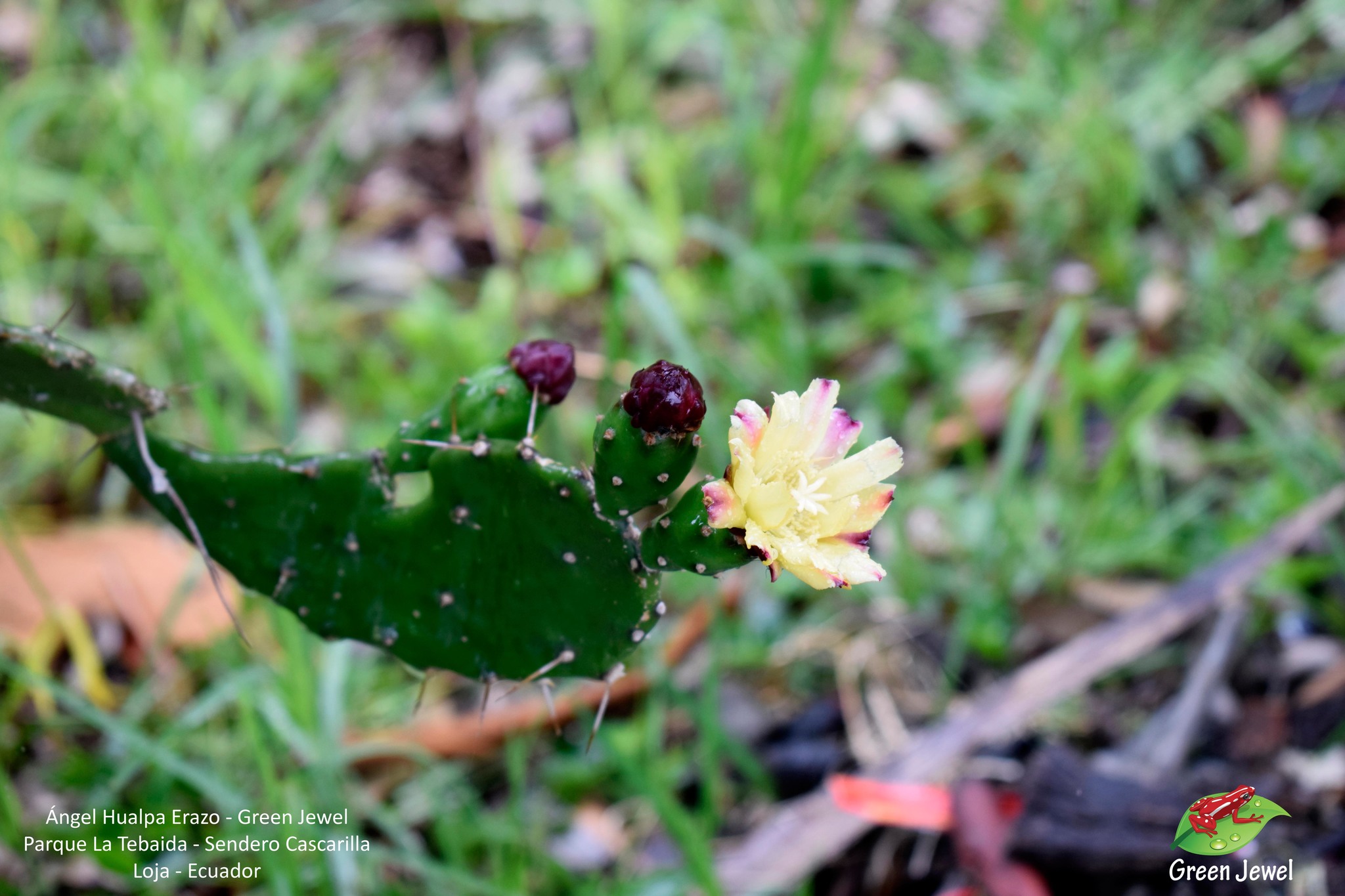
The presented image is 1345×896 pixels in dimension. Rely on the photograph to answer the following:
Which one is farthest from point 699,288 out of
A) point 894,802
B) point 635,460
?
point 635,460

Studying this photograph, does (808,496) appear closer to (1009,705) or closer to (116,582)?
(1009,705)

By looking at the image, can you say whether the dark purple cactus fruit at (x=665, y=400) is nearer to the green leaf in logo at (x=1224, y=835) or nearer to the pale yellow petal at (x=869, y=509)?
the pale yellow petal at (x=869, y=509)

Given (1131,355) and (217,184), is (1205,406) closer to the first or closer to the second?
(1131,355)

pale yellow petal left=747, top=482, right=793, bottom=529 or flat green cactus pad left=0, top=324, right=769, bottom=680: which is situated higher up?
flat green cactus pad left=0, top=324, right=769, bottom=680

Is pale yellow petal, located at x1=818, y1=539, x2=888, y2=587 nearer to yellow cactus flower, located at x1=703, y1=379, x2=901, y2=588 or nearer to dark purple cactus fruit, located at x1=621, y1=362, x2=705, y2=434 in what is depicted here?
yellow cactus flower, located at x1=703, y1=379, x2=901, y2=588

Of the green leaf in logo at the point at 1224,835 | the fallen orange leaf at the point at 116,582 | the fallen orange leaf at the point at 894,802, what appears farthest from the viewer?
the fallen orange leaf at the point at 116,582

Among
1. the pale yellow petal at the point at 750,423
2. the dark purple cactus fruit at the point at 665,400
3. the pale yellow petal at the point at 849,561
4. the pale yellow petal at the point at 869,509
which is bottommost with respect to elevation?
the pale yellow petal at the point at 849,561

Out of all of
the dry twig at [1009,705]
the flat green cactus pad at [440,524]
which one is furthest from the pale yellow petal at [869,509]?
the dry twig at [1009,705]

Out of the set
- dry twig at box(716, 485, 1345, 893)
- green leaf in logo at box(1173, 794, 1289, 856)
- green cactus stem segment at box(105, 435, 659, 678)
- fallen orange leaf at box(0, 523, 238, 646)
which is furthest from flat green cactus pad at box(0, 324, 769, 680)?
fallen orange leaf at box(0, 523, 238, 646)

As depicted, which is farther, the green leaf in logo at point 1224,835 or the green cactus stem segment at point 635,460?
the green leaf in logo at point 1224,835

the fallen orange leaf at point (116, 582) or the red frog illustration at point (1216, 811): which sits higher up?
the fallen orange leaf at point (116, 582)
